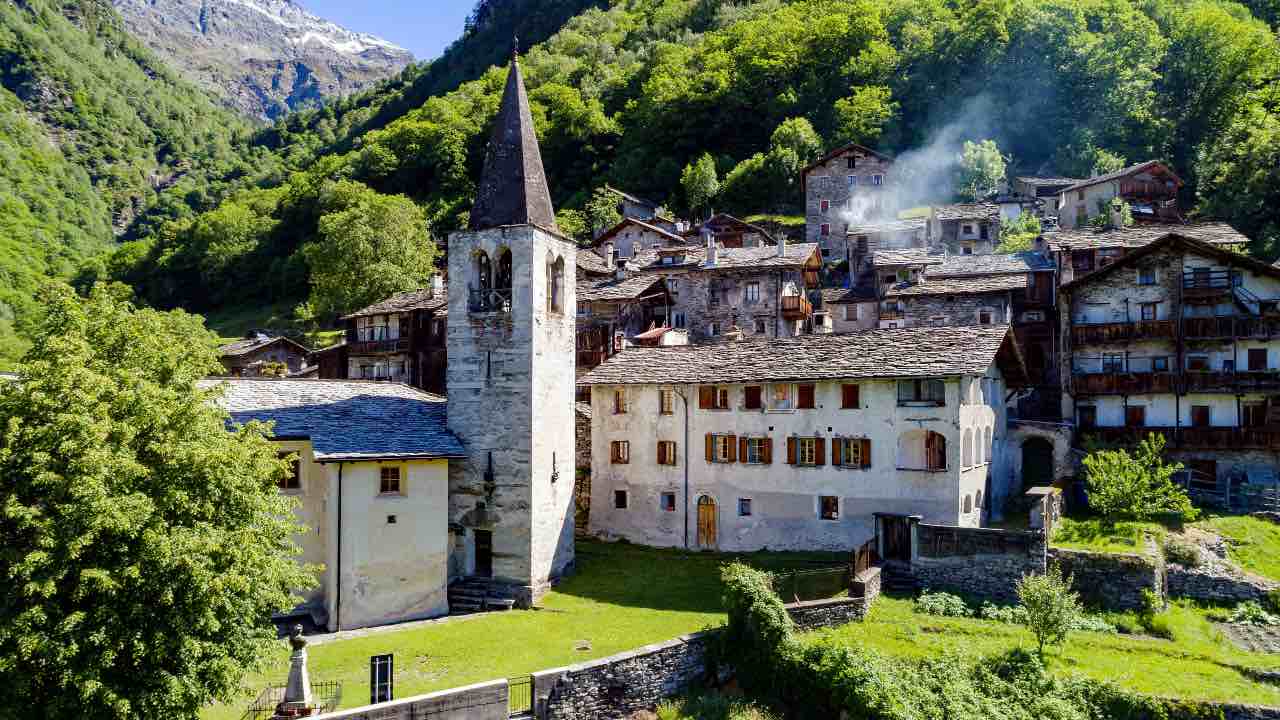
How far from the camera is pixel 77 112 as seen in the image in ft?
457

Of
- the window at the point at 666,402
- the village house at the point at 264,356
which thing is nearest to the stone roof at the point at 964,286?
the window at the point at 666,402

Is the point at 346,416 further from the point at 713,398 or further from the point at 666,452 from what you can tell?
the point at 713,398

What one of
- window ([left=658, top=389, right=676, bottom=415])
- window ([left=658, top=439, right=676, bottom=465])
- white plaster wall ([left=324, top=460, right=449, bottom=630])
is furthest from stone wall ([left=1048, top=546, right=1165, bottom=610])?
white plaster wall ([left=324, top=460, right=449, bottom=630])

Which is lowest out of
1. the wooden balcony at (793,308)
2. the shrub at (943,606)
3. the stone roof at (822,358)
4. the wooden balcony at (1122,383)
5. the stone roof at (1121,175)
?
the shrub at (943,606)

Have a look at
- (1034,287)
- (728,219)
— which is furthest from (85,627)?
(728,219)

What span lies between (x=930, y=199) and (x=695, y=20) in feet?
266

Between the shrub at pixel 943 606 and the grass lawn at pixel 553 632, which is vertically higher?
the shrub at pixel 943 606

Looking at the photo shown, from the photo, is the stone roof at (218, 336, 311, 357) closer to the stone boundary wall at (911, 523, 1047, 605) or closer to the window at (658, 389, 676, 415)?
the window at (658, 389, 676, 415)

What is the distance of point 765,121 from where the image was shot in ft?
351

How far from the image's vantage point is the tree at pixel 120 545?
575 inches

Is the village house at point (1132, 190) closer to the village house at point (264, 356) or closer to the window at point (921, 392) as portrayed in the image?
the window at point (921, 392)

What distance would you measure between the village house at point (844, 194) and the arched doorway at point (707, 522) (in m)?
47.5

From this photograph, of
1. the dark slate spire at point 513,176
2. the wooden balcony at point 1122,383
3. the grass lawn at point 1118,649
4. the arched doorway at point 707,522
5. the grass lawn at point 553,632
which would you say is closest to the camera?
the grass lawn at point 1118,649

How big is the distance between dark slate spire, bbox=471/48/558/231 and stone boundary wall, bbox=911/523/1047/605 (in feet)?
56.2
